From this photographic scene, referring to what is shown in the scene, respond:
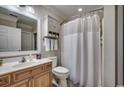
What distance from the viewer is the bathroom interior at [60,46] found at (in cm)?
92

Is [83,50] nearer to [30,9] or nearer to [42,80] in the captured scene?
[42,80]

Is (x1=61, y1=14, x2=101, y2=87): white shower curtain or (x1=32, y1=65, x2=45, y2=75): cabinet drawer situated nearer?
(x1=32, y1=65, x2=45, y2=75): cabinet drawer

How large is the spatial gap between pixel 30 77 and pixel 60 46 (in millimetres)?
1304

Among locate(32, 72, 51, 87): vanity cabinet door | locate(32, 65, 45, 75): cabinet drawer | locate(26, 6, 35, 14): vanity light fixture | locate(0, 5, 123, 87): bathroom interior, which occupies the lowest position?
locate(32, 72, 51, 87): vanity cabinet door

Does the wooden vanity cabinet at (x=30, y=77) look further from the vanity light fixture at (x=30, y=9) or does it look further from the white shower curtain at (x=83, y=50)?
the vanity light fixture at (x=30, y=9)

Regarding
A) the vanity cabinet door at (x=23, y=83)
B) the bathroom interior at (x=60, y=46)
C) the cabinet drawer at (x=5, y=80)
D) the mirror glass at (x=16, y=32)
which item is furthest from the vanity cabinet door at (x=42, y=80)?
the mirror glass at (x=16, y=32)

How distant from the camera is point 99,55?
5.97 ft

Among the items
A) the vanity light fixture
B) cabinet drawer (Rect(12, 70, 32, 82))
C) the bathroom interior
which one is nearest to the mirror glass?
the bathroom interior

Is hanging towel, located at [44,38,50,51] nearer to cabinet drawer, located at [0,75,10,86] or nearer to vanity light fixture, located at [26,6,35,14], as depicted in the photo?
vanity light fixture, located at [26,6,35,14]

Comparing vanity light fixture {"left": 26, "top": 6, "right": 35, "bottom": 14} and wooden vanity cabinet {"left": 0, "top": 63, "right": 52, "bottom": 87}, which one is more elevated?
vanity light fixture {"left": 26, "top": 6, "right": 35, "bottom": 14}

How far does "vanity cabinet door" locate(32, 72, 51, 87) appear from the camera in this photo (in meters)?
1.56
